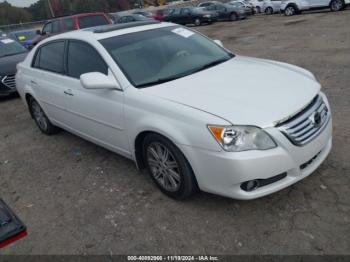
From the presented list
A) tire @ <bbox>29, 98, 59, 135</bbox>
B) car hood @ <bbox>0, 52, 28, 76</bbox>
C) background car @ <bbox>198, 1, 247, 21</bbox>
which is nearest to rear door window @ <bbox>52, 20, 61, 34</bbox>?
car hood @ <bbox>0, 52, 28, 76</bbox>

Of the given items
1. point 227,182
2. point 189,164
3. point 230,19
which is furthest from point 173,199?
point 230,19

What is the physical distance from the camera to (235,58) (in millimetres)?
4258

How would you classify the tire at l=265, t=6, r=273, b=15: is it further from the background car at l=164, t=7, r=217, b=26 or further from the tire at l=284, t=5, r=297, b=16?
the tire at l=284, t=5, r=297, b=16

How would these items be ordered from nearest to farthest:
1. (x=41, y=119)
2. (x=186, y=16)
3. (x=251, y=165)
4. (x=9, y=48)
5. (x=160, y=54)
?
(x=251, y=165)
(x=160, y=54)
(x=41, y=119)
(x=9, y=48)
(x=186, y=16)

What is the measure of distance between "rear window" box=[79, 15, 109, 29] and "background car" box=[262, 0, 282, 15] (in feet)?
50.8

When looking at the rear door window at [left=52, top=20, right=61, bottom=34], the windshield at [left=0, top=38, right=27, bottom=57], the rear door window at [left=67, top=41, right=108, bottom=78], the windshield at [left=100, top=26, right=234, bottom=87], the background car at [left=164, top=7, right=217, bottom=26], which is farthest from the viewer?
the background car at [left=164, top=7, right=217, bottom=26]

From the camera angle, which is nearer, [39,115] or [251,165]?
[251,165]


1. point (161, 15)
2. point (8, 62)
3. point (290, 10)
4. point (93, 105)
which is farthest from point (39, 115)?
point (161, 15)

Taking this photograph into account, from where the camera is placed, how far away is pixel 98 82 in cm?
346

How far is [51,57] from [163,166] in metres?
2.61

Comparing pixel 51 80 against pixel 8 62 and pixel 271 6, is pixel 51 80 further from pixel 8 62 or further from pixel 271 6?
pixel 271 6

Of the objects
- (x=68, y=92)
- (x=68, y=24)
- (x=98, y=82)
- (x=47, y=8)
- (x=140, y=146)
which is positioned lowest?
(x=140, y=146)

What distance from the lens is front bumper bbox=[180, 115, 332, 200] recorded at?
109 inches

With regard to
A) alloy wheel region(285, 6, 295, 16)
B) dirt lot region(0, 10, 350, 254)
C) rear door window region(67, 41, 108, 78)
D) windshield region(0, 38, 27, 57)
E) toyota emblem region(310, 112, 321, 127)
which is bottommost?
alloy wheel region(285, 6, 295, 16)
